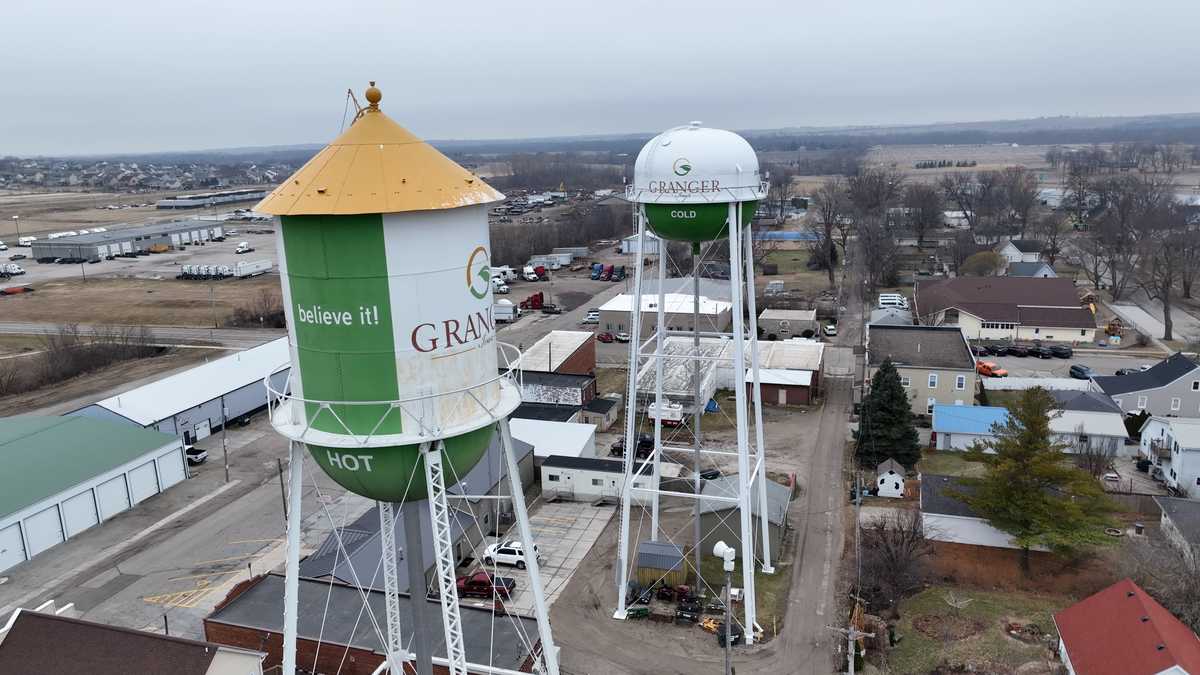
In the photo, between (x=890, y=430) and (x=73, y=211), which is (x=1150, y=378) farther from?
(x=73, y=211)

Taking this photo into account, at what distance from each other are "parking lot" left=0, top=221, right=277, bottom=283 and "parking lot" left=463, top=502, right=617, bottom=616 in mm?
62990

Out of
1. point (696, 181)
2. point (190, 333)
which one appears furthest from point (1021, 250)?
point (190, 333)

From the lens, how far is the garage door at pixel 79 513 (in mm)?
25859

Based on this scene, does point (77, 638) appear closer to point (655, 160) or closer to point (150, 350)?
point (655, 160)

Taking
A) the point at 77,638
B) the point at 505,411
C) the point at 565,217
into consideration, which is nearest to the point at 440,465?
the point at 505,411

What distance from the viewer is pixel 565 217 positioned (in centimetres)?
10756

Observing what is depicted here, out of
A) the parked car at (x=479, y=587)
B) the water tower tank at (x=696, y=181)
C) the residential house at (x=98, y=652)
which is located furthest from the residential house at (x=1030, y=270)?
the residential house at (x=98, y=652)

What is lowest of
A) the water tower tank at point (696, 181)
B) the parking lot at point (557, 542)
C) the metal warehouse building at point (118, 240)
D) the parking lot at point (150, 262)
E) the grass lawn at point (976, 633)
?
the grass lawn at point (976, 633)

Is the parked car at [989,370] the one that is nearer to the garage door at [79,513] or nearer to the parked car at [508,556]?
the parked car at [508,556]

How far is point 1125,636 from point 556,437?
19.9 m

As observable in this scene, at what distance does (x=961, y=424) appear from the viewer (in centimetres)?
3189

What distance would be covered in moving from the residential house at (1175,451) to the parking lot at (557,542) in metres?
19.6

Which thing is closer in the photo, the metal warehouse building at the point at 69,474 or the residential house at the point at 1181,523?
the residential house at the point at 1181,523

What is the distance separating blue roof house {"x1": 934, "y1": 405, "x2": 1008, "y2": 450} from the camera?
104 ft
